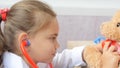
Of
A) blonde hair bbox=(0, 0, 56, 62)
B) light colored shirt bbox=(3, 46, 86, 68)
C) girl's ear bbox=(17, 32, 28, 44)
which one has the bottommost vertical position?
light colored shirt bbox=(3, 46, 86, 68)

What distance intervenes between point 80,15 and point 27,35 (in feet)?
1.88

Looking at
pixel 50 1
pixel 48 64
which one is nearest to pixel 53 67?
pixel 48 64

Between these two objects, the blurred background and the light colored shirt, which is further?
the blurred background

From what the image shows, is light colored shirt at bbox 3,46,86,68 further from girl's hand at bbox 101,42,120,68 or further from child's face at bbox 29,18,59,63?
girl's hand at bbox 101,42,120,68

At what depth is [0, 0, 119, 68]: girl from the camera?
0.90 metres

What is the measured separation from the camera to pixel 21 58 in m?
0.91

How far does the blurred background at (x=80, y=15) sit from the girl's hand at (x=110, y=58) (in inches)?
22.2

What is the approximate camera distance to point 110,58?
0.85 meters

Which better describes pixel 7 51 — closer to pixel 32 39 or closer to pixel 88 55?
pixel 32 39

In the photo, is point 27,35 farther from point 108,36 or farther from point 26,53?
point 108,36

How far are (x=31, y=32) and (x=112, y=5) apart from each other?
27.0 inches

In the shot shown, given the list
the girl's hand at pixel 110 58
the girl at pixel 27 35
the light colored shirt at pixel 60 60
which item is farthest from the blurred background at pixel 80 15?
the girl's hand at pixel 110 58

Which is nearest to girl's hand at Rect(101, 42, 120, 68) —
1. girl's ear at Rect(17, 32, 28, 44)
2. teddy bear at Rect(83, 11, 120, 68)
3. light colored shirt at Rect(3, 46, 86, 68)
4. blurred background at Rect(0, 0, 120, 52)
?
teddy bear at Rect(83, 11, 120, 68)

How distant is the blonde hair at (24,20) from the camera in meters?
0.91
